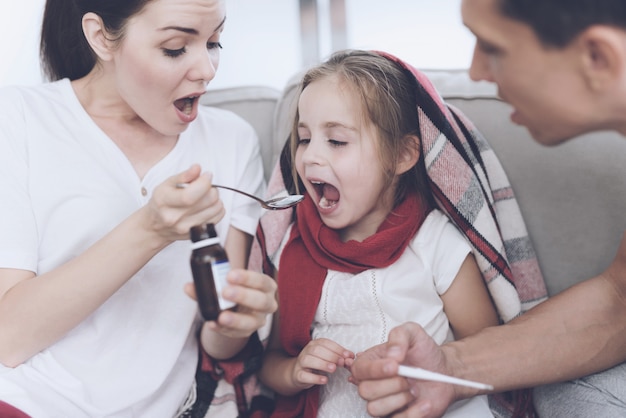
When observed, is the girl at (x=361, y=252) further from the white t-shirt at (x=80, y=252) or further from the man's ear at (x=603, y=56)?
the man's ear at (x=603, y=56)

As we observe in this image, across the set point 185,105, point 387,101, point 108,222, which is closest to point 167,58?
point 185,105

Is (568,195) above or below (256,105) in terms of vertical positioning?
below

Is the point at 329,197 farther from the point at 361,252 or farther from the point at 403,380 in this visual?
the point at 403,380

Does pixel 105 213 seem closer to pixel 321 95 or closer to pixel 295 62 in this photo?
pixel 321 95

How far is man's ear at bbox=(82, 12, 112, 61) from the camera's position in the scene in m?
1.38

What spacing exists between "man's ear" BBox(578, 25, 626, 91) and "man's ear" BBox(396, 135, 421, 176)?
1.94 feet

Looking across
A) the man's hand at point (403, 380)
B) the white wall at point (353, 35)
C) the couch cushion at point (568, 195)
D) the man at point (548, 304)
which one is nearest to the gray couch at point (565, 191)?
the couch cushion at point (568, 195)

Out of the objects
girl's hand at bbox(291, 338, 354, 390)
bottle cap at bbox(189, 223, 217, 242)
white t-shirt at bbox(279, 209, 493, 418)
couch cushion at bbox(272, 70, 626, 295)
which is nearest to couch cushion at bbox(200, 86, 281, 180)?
couch cushion at bbox(272, 70, 626, 295)

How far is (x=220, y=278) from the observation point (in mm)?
975

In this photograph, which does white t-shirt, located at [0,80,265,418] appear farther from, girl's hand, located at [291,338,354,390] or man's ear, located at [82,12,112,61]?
girl's hand, located at [291,338,354,390]

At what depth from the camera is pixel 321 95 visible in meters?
1.39

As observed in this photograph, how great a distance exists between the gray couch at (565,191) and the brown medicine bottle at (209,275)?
878 mm

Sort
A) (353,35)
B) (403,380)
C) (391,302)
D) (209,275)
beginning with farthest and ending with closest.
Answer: (353,35) → (391,302) → (403,380) → (209,275)

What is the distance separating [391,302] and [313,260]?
21 centimetres
